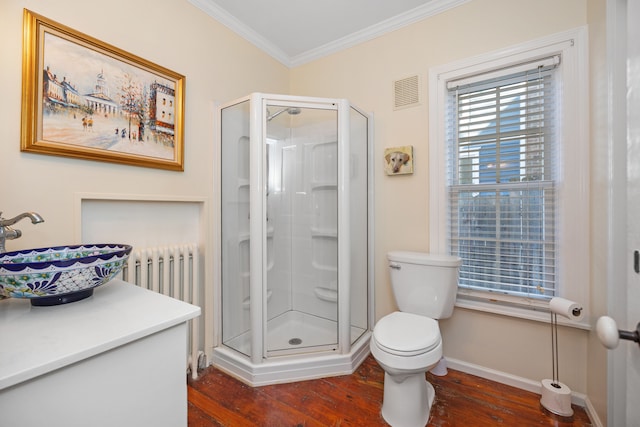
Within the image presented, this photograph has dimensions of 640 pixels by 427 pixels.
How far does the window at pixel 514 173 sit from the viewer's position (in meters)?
1.50

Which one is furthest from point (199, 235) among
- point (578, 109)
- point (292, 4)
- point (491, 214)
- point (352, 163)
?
point (578, 109)

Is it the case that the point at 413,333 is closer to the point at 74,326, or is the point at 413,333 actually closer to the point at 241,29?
the point at 74,326

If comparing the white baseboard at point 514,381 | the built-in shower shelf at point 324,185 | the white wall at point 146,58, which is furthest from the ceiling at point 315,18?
the white baseboard at point 514,381

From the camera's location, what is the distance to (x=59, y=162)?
126 cm

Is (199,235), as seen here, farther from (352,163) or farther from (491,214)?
(491,214)

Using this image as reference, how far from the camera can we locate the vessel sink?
0.77 metres

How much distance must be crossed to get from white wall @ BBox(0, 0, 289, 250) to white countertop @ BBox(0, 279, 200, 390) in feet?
1.59

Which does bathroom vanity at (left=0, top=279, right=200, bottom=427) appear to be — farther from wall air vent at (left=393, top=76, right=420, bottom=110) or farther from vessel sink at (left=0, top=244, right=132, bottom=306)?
wall air vent at (left=393, top=76, right=420, bottom=110)

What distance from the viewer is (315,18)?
2.02 metres

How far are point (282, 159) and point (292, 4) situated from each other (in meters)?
1.07

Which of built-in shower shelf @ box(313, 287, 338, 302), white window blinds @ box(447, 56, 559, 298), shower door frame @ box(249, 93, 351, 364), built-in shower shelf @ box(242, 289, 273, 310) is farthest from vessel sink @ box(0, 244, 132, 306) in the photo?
white window blinds @ box(447, 56, 559, 298)

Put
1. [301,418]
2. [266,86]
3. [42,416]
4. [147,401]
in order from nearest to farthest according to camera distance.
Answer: [42,416] → [147,401] → [301,418] → [266,86]

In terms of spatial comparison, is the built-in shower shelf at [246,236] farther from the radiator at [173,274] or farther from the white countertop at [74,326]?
the white countertop at [74,326]

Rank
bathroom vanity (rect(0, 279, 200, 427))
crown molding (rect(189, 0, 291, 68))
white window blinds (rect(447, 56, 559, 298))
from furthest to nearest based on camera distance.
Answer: crown molding (rect(189, 0, 291, 68)), white window blinds (rect(447, 56, 559, 298)), bathroom vanity (rect(0, 279, 200, 427))
